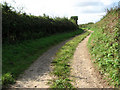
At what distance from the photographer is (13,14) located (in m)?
12.4

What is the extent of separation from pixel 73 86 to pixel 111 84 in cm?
167

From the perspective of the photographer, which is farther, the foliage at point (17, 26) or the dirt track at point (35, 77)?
the foliage at point (17, 26)

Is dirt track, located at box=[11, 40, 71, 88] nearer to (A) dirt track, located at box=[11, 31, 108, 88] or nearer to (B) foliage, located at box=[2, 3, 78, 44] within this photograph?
(A) dirt track, located at box=[11, 31, 108, 88]

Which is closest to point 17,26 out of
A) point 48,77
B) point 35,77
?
point 35,77

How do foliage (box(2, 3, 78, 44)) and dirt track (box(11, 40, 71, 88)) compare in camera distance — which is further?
foliage (box(2, 3, 78, 44))

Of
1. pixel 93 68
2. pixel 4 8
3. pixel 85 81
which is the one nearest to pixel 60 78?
pixel 85 81

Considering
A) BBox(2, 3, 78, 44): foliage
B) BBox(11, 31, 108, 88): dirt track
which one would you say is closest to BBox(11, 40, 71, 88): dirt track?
BBox(11, 31, 108, 88): dirt track

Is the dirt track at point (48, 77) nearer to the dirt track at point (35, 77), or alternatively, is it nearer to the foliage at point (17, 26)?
the dirt track at point (35, 77)

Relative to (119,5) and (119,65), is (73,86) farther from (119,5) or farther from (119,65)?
(119,5)

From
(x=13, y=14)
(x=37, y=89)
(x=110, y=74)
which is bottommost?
(x=37, y=89)

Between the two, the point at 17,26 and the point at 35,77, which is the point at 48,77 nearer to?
the point at 35,77

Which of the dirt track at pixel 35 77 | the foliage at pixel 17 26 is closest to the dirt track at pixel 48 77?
the dirt track at pixel 35 77

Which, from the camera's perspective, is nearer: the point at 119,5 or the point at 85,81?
the point at 85,81

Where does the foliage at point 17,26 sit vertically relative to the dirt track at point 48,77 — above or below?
above
